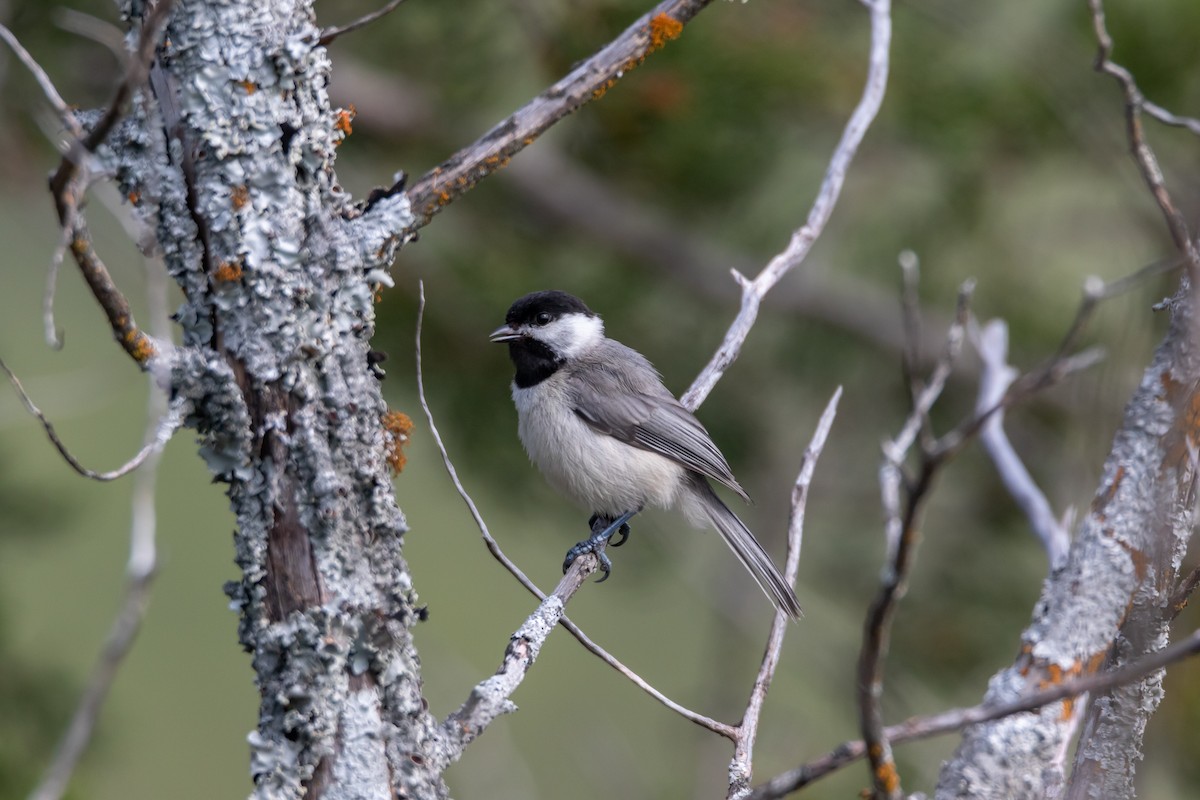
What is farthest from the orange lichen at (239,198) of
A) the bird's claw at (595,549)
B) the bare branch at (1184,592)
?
the bird's claw at (595,549)

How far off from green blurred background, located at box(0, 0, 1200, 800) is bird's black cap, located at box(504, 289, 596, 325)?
1.10ft

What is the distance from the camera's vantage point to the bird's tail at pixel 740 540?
317 cm

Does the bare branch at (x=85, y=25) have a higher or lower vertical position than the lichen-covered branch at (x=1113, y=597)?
higher

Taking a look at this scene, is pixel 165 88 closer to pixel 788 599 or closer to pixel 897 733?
pixel 897 733

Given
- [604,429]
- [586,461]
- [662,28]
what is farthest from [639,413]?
[662,28]

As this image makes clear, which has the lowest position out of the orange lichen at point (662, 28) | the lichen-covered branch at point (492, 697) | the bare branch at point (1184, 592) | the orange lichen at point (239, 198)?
the lichen-covered branch at point (492, 697)

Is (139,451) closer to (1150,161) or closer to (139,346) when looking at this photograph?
(139,346)

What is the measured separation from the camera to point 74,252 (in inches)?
48.8

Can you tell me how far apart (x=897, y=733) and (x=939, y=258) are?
3012 millimetres

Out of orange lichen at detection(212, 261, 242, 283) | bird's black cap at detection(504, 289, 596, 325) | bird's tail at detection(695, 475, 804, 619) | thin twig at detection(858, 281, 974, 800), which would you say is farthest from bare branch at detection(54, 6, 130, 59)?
bird's tail at detection(695, 475, 804, 619)

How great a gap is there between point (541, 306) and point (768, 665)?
1.74 meters

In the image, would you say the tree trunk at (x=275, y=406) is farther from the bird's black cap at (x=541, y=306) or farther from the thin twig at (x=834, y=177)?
the bird's black cap at (x=541, y=306)

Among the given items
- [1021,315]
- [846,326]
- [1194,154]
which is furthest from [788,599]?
[1194,154]

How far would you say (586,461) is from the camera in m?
3.35
